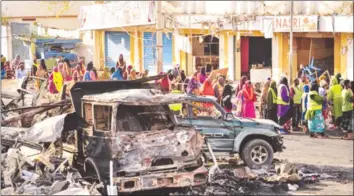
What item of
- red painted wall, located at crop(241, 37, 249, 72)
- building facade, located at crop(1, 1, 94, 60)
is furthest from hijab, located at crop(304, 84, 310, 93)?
building facade, located at crop(1, 1, 94, 60)

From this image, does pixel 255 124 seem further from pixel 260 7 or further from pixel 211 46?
pixel 211 46

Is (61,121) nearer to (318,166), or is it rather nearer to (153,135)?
(153,135)

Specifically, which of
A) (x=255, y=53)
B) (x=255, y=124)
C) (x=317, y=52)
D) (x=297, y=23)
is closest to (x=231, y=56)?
(x=255, y=53)

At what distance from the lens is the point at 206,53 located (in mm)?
24344

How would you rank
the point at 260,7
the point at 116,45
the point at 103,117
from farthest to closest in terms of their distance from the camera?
the point at 116,45 → the point at 260,7 → the point at 103,117

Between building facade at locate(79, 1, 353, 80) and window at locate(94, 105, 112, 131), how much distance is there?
883 cm

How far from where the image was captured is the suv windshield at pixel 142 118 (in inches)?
318

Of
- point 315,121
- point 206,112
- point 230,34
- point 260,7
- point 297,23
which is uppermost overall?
point 260,7

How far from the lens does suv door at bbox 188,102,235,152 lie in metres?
10.3

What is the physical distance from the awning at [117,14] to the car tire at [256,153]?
828cm

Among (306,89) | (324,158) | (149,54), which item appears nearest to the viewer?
(324,158)

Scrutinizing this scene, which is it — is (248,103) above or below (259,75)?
below

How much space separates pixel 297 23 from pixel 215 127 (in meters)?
10.1

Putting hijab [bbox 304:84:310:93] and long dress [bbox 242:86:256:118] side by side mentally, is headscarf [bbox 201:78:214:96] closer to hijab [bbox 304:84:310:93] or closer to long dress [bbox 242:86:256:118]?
long dress [bbox 242:86:256:118]
